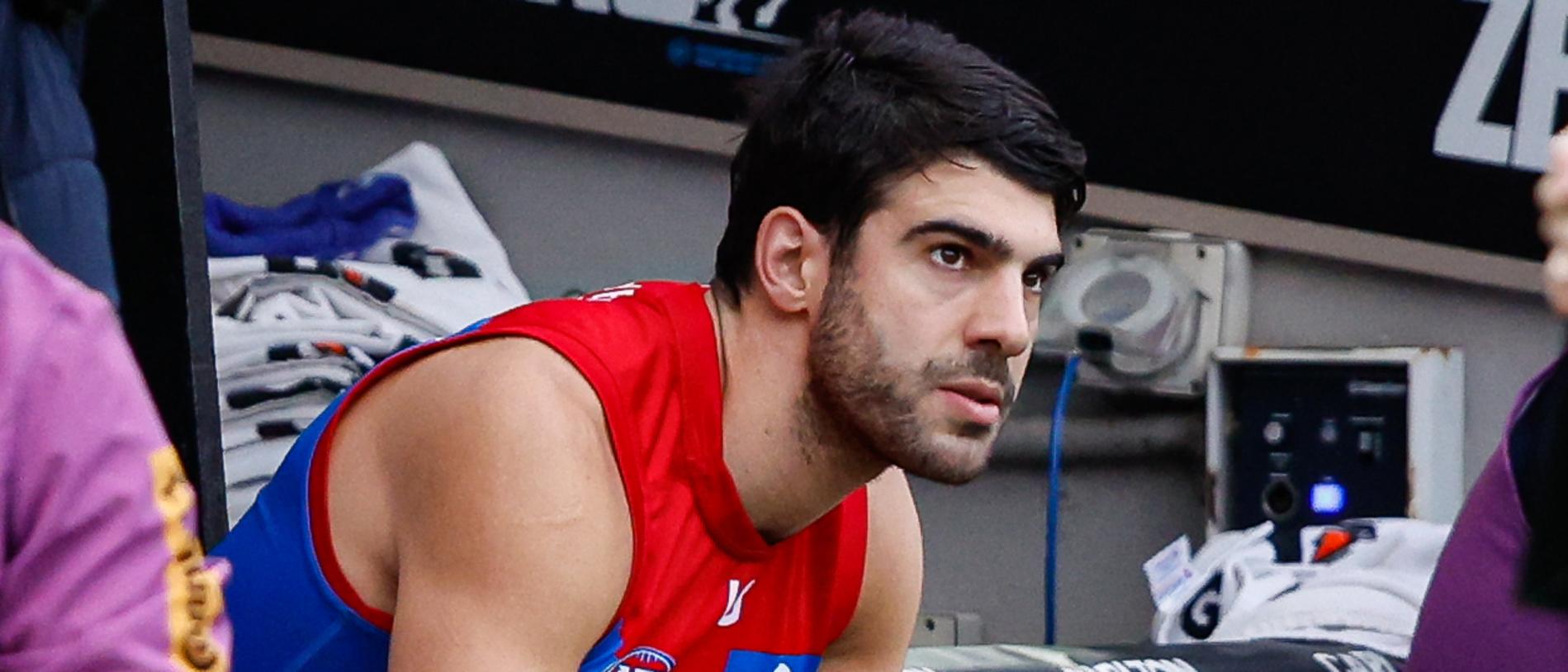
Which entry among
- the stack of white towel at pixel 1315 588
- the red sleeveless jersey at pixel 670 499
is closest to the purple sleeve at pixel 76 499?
the red sleeveless jersey at pixel 670 499

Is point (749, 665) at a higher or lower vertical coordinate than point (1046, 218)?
lower

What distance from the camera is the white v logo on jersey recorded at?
190cm

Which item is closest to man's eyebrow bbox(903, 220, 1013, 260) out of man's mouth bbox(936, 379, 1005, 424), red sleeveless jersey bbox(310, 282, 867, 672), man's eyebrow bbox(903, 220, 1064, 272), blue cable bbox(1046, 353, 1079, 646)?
man's eyebrow bbox(903, 220, 1064, 272)

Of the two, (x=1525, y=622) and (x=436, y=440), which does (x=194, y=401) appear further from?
(x=1525, y=622)

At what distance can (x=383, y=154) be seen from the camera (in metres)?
3.22

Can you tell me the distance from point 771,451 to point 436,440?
309 millimetres

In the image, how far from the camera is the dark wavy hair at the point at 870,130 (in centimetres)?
185

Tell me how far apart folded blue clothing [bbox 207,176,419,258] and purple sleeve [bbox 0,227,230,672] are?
195cm

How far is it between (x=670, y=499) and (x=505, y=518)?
0.21 meters

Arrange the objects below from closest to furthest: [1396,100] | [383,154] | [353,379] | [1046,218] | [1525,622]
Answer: [1525,622], [1046,218], [353,379], [1396,100], [383,154]

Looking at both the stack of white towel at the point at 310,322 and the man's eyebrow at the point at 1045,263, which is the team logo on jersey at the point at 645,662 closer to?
the man's eyebrow at the point at 1045,263

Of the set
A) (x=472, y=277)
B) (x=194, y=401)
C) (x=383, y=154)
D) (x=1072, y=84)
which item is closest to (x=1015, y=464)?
(x=1072, y=84)

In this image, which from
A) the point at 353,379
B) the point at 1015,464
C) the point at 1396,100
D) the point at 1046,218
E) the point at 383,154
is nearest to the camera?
the point at 1046,218

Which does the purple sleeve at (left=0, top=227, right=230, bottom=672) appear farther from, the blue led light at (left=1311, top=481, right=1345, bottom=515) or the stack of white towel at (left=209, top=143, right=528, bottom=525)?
the blue led light at (left=1311, top=481, right=1345, bottom=515)
